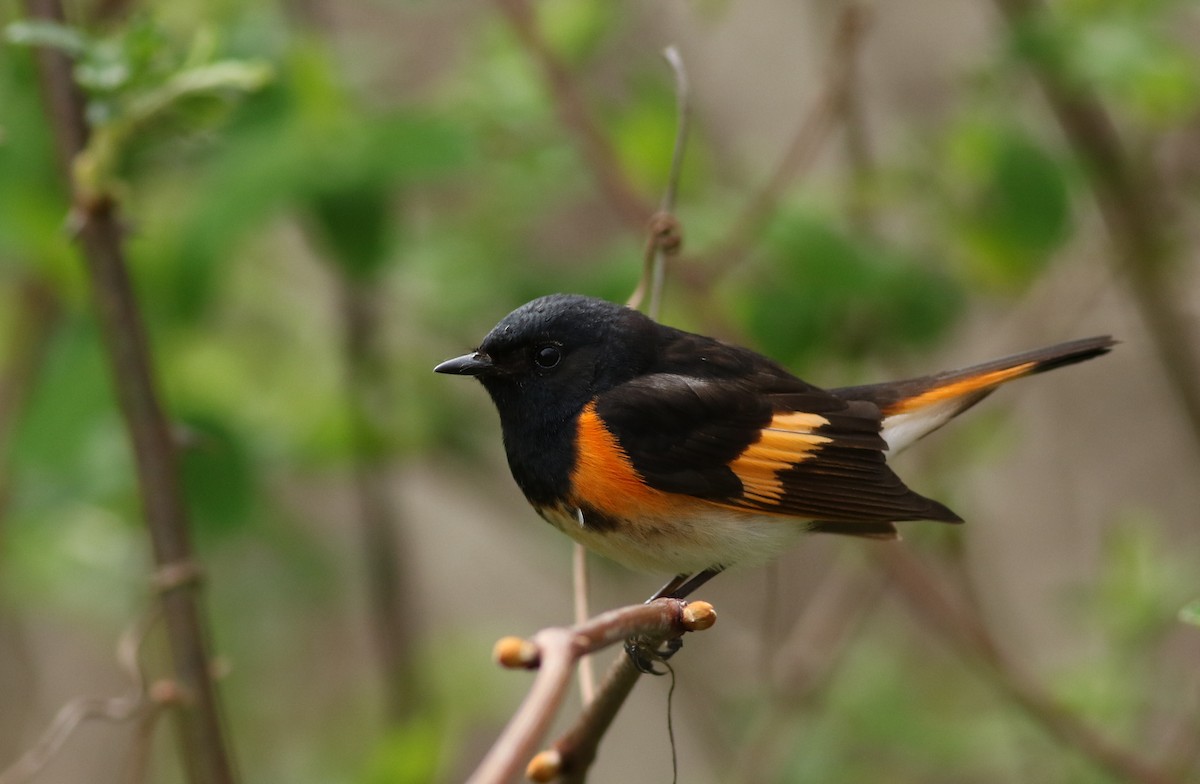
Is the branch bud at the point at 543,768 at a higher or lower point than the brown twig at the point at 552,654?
lower

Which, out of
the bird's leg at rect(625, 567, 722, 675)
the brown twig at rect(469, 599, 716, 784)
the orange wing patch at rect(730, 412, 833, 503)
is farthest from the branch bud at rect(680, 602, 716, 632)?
the orange wing patch at rect(730, 412, 833, 503)

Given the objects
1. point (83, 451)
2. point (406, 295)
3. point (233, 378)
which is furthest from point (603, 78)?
point (83, 451)

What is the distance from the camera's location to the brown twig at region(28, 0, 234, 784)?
1.90 metres

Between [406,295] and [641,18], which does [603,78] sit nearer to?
[641,18]

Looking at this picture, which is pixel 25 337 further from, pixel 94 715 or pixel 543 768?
pixel 543 768

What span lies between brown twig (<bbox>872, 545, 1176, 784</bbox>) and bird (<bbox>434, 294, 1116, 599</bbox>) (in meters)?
0.65

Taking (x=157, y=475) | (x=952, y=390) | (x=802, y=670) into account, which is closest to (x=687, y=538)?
(x=952, y=390)

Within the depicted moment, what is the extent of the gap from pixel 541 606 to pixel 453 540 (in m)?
0.55

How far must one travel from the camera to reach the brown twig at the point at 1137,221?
12.5 ft

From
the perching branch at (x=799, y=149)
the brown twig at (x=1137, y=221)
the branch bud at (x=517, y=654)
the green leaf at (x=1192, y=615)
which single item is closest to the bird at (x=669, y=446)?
the perching branch at (x=799, y=149)

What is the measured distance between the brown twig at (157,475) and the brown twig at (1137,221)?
260 cm

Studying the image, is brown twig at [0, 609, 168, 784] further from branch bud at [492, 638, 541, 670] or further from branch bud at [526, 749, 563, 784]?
branch bud at [492, 638, 541, 670]

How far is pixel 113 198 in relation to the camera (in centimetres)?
194

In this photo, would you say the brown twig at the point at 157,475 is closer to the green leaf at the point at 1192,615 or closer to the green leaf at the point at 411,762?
the green leaf at the point at 411,762
